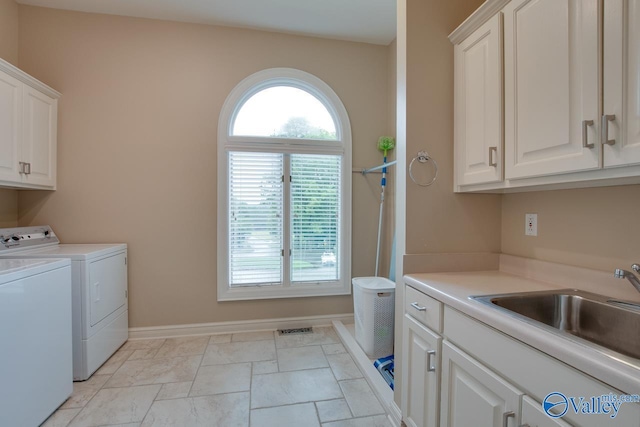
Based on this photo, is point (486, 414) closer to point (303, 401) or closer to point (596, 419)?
point (596, 419)

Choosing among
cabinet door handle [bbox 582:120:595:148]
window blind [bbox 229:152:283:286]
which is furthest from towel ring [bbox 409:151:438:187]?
window blind [bbox 229:152:283:286]

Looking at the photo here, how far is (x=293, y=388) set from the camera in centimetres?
202

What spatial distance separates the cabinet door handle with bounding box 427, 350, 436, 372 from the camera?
4.30 feet

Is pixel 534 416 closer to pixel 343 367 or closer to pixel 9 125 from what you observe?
pixel 343 367

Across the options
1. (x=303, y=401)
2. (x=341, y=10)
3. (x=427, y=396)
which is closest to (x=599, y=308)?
(x=427, y=396)

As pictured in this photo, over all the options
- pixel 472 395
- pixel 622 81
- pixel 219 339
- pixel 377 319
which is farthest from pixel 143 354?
pixel 622 81

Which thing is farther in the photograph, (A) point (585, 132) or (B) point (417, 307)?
(B) point (417, 307)

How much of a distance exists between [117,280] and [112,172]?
1024 millimetres

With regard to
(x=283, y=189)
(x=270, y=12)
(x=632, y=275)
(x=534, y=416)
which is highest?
(x=270, y=12)

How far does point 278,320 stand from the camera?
118 inches

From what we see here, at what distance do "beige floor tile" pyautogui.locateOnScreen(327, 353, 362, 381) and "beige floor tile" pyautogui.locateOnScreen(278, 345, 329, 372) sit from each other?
2.7 inches

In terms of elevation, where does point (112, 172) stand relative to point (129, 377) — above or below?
above

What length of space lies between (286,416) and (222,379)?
650mm

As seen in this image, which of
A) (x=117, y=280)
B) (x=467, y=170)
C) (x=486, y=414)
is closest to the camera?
(x=486, y=414)
